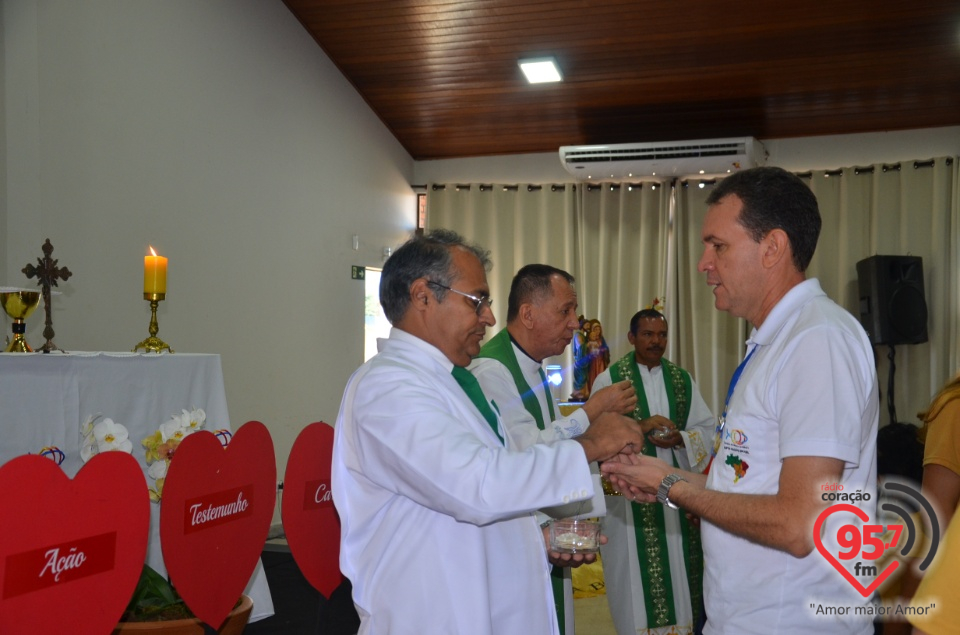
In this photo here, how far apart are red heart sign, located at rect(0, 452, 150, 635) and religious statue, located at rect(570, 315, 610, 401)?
487cm

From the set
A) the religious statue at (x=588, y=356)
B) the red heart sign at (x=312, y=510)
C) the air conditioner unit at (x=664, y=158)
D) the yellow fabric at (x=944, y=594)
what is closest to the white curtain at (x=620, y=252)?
the air conditioner unit at (x=664, y=158)

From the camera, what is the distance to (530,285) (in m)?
3.08

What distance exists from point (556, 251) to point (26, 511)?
6.53m

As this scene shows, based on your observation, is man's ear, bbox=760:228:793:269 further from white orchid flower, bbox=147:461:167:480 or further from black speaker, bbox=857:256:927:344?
black speaker, bbox=857:256:927:344

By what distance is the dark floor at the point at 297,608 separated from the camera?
3533 millimetres

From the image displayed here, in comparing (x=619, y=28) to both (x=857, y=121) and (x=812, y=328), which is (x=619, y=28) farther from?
(x=812, y=328)

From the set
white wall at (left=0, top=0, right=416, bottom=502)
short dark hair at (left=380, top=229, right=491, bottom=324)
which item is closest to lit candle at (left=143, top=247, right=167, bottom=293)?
white wall at (left=0, top=0, right=416, bottom=502)

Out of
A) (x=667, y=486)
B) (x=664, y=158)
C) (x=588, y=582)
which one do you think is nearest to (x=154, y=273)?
(x=667, y=486)

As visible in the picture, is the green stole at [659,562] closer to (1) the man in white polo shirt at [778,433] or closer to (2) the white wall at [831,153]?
(1) the man in white polo shirt at [778,433]

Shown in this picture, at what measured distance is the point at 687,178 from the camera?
7.60 metres

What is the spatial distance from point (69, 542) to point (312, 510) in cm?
83

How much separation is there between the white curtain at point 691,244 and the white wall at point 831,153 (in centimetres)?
11

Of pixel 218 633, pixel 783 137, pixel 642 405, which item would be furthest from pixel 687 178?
pixel 218 633

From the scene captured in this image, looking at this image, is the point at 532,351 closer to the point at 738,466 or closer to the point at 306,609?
the point at 738,466
